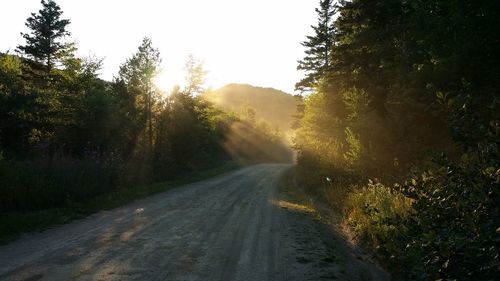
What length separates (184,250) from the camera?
27.3 ft

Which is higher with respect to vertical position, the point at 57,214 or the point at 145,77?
the point at 145,77

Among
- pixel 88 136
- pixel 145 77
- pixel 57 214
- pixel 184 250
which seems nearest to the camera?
pixel 184 250

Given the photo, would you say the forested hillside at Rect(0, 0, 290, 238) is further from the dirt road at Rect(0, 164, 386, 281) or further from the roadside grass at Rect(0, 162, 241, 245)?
the dirt road at Rect(0, 164, 386, 281)

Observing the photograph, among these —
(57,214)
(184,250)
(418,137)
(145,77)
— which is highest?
(145,77)

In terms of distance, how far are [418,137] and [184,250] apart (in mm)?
10803

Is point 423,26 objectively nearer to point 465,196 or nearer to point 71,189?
point 465,196

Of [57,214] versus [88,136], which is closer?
[57,214]

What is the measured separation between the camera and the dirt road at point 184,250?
269 inches

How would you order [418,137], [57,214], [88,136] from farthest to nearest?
[88,136], [418,137], [57,214]

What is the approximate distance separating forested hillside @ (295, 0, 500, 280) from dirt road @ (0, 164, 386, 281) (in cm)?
138

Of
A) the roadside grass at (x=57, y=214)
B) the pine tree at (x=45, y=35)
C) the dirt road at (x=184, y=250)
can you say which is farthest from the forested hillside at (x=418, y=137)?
the pine tree at (x=45, y=35)

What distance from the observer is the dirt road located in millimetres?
6832

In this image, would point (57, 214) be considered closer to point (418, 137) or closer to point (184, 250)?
point (184, 250)

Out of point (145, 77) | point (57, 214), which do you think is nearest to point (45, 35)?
point (145, 77)
